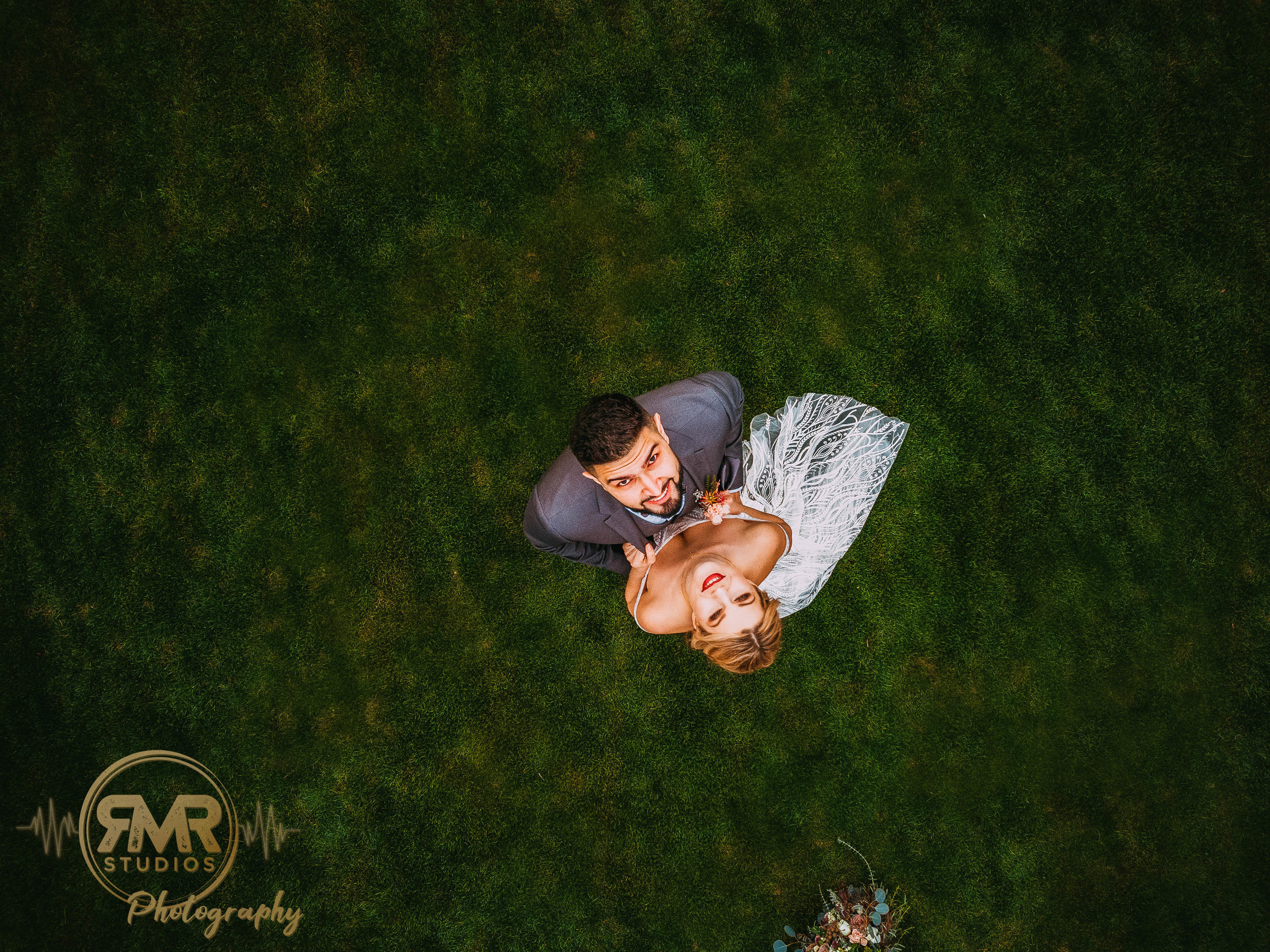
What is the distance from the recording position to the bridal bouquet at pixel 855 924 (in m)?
4.52

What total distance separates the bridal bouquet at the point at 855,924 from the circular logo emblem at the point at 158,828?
367 centimetres

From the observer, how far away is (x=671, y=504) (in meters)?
3.45

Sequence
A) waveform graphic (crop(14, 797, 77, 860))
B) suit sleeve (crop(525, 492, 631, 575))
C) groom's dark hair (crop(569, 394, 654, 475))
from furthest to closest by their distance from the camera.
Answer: waveform graphic (crop(14, 797, 77, 860)), suit sleeve (crop(525, 492, 631, 575)), groom's dark hair (crop(569, 394, 654, 475))

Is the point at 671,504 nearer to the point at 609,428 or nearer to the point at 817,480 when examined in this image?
the point at 609,428

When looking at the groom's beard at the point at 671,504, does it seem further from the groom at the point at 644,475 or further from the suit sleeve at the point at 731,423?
the suit sleeve at the point at 731,423

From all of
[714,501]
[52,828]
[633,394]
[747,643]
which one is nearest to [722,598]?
[747,643]

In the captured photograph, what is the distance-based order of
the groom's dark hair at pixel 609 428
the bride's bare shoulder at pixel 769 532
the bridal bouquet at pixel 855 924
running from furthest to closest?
the bridal bouquet at pixel 855 924 → the bride's bare shoulder at pixel 769 532 → the groom's dark hair at pixel 609 428

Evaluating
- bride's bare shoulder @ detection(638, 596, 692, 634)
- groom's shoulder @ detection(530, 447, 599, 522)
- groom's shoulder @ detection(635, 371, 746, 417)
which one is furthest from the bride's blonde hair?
groom's shoulder @ detection(635, 371, 746, 417)

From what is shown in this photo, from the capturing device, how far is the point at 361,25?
4.98 m

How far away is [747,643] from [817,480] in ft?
3.51

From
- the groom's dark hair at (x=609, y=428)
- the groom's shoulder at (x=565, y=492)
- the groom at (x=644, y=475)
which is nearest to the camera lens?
the groom's dark hair at (x=609, y=428)

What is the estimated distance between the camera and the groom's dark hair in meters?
3.07

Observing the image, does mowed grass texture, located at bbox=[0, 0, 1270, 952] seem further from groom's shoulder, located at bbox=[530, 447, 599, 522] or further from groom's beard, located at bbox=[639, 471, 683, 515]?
groom's beard, located at bbox=[639, 471, 683, 515]

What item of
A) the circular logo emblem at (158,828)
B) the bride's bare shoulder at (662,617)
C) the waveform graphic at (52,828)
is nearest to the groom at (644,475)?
the bride's bare shoulder at (662,617)
